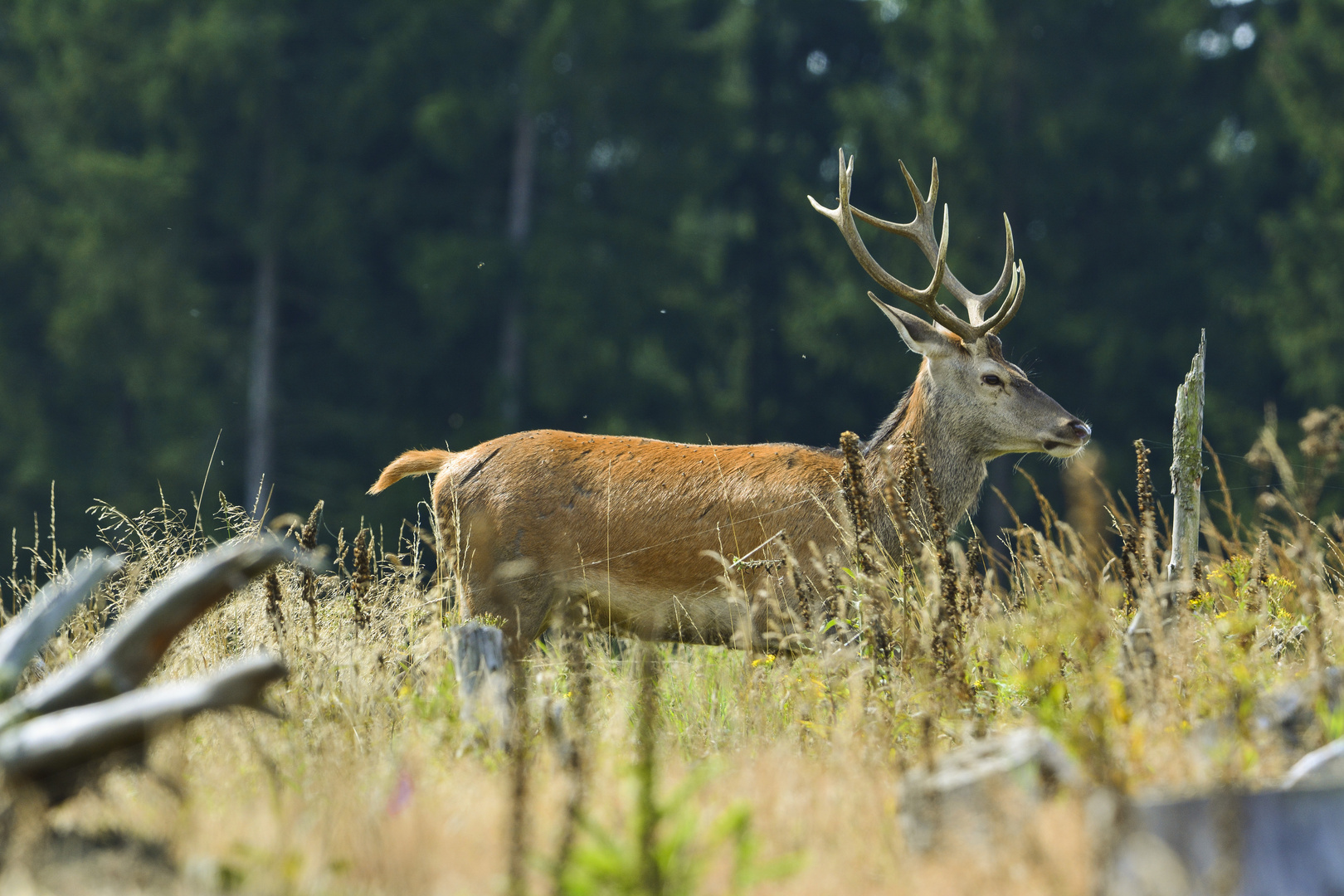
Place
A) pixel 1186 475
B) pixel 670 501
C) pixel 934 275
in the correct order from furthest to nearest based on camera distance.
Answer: pixel 934 275
pixel 670 501
pixel 1186 475

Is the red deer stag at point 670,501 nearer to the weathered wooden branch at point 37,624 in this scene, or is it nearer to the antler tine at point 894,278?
the antler tine at point 894,278

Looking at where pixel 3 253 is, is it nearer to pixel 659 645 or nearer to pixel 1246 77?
pixel 659 645

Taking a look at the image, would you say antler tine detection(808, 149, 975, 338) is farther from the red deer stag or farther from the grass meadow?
the grass meadow

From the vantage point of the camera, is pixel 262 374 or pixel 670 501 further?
pixel 262 374

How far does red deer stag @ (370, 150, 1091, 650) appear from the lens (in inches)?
214

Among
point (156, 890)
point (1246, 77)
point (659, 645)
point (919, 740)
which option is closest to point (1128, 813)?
point (919, 740)

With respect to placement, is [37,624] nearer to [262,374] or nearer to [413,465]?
[413,465]

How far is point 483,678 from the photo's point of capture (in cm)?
383

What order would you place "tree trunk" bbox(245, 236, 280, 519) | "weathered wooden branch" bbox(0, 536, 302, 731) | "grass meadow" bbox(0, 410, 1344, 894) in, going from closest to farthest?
"grass meadow" bbox(0, 410, 1344, 894), "weathered wooden branch" bbox(0, 536, 302, 731), "tree trunk" bbox(245, 236, 280, 519)

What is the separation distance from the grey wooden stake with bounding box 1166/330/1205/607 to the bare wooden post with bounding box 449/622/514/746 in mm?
2427

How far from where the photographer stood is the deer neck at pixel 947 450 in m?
5.91

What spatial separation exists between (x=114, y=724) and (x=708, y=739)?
2003 mm

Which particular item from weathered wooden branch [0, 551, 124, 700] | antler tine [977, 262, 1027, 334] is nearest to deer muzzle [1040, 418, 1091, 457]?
antler tine [977, 262, 1027, 334]

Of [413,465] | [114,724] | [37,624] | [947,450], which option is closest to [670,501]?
[413,465]
